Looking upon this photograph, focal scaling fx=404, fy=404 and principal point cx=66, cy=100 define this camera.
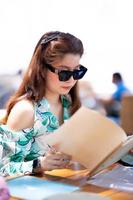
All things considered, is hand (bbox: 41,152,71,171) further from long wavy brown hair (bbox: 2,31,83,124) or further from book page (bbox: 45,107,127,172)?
long wavy brown hair (bbox: 2,31,83,124)

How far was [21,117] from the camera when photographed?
149 centimetres

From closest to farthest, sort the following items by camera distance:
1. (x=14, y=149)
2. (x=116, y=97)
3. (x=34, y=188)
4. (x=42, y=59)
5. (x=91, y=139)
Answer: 1. (x=34, y=188)
2. (x=91, y=139)
3. (x=14, y=149)
4. (x=42, y=59)
5. (x=116, y=97)

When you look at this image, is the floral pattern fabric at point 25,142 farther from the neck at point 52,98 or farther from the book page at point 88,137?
the book page at point 88,137

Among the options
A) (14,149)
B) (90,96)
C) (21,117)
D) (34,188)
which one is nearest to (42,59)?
(21,117)

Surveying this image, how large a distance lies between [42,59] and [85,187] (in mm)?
564

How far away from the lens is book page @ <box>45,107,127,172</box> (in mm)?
1301

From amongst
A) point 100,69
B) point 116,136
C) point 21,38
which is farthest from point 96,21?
point 116,136

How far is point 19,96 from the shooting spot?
1608mm

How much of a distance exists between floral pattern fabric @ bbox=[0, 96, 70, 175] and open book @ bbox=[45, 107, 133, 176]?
17 cm

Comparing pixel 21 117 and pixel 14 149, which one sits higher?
pixel 21 117

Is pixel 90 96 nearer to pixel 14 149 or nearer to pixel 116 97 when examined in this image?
pixel 116 97

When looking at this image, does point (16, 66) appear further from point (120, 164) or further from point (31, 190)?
point (31, 190)

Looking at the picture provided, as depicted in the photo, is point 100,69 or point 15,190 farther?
point 100,69

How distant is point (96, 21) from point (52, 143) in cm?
344
